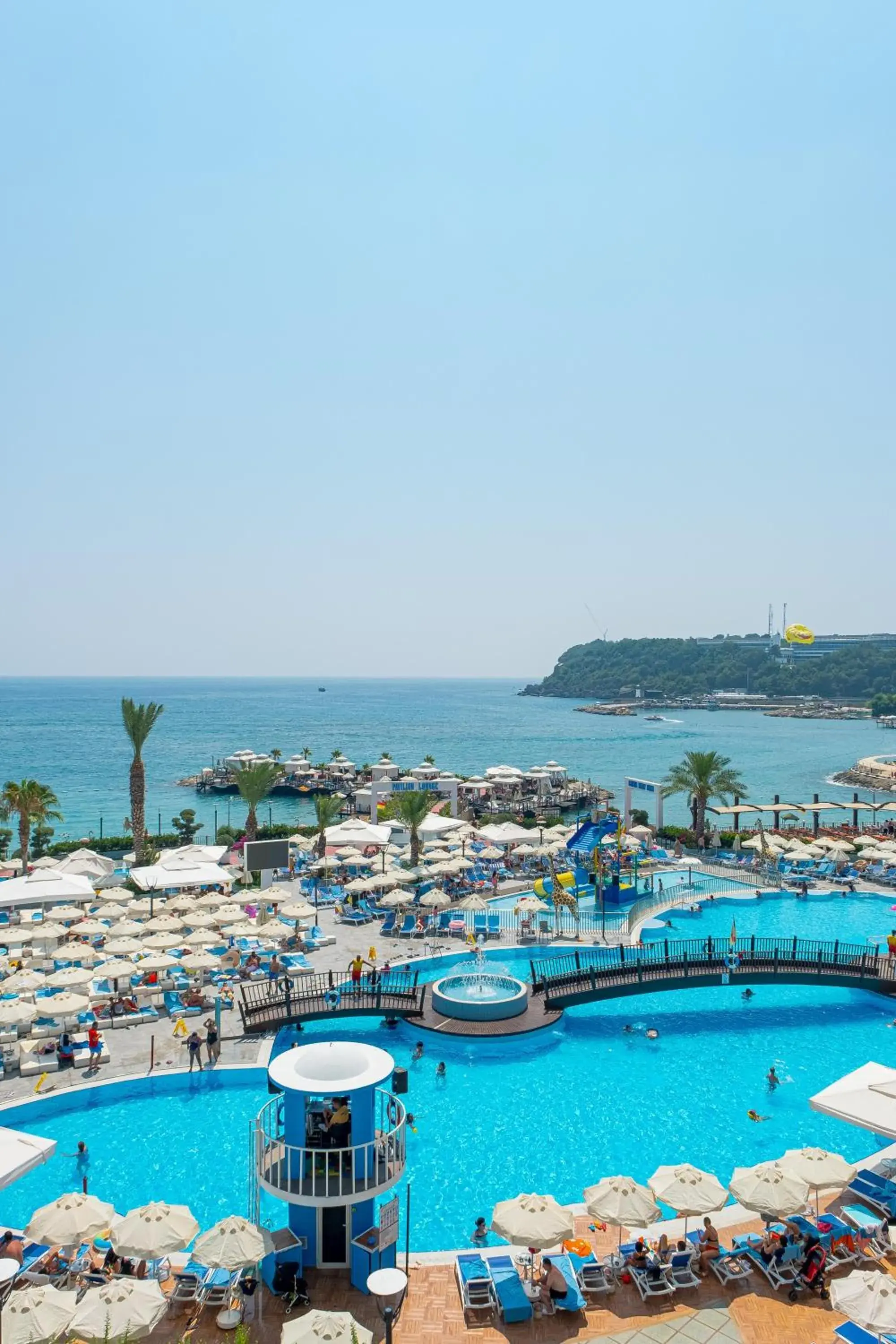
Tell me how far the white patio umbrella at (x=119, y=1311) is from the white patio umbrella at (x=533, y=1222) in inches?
179

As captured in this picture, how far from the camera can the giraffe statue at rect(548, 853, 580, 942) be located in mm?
30281

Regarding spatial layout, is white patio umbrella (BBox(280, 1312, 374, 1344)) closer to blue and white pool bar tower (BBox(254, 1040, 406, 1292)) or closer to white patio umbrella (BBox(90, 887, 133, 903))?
blue and white pool bar tower (BBox(254, 1040, 406, 1292))

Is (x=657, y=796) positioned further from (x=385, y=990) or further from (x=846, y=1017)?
(x=385, y=990)

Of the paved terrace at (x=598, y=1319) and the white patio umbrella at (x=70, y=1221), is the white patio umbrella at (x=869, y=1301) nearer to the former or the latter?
the paved terrace at (x=598, y=1319)

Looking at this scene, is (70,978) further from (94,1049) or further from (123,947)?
(94,1049)

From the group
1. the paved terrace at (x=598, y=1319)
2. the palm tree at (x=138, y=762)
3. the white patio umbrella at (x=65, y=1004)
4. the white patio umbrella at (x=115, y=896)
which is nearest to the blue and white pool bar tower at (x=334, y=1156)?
the paved terrace at (x=598, y=1319)

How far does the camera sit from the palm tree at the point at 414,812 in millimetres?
39875

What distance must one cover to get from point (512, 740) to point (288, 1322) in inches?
5536

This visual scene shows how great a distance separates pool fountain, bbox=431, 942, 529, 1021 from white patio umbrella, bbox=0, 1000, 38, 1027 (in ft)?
32.9

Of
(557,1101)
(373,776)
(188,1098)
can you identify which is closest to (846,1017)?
(557,1101)

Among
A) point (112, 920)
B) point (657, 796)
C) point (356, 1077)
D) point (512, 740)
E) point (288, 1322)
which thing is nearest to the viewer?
point (288, 1322)

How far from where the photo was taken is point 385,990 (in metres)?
23.3

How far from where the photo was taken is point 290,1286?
11789 mm

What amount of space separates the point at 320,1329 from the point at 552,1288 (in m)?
3.71
